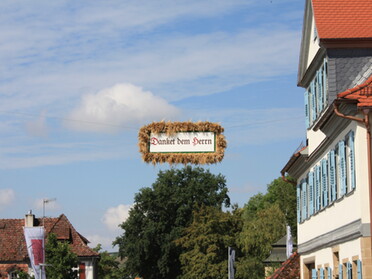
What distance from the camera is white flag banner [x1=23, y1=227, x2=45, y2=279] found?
5703 cm

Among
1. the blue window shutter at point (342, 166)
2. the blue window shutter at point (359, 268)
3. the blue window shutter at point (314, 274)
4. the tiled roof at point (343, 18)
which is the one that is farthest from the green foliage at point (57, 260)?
the blue window shutter at point (359, 268)

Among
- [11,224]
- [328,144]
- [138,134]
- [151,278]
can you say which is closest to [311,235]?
[328,144]

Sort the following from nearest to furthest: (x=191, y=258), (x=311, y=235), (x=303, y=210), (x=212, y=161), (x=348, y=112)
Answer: (x=212, y=161)
(x=348, y=112)
(x=311, y=235)
(x=303, y=210)
(x=191, y=258)

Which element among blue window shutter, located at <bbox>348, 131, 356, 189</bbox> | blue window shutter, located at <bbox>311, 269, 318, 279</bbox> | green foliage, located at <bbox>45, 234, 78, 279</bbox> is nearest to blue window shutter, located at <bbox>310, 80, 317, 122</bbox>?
blue window shutter, located at <bbox>311, 269, 318, 279</bbox>

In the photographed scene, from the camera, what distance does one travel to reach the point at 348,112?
73.8 ft

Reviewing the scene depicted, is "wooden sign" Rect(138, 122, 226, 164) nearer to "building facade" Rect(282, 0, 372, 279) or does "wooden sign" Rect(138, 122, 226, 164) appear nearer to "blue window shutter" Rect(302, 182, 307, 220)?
"building facade" Rect(282, 0, 372, 279)

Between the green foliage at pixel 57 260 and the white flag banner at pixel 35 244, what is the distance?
8193 mm

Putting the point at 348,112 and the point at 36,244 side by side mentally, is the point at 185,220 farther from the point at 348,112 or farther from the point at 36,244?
the point at 348,112

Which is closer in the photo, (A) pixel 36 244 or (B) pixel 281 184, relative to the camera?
(A) pixel 36 244

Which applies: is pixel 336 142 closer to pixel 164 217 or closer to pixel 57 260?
pixel 57 260

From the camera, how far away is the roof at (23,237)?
291ft

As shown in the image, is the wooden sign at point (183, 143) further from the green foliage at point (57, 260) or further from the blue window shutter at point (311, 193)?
the green foliage at point (57, 260)

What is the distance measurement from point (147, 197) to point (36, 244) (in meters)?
30.9

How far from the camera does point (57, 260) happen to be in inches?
2687
